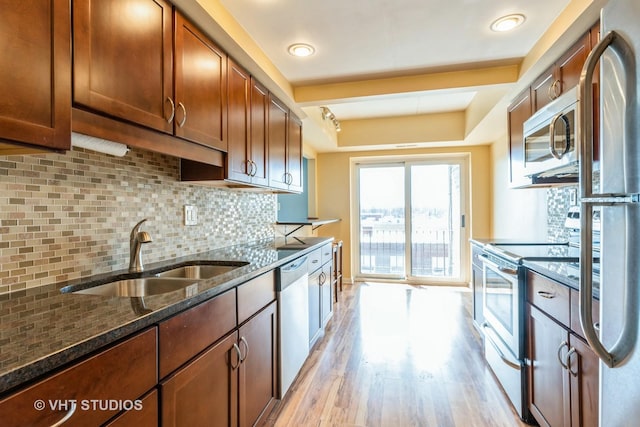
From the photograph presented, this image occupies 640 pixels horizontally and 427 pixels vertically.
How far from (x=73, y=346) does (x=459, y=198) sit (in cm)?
477

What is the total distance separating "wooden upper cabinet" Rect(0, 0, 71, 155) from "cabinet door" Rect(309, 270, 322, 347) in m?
1.83

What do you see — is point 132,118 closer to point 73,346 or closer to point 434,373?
point 73,346

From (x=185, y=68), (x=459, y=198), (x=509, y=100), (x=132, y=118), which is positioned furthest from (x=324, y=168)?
(x=132, y=118)

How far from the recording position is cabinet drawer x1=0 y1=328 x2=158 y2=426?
56 cm

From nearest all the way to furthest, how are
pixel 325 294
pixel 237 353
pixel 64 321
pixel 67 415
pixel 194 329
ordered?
pixel 67 415 → pixel 64 321 → pixel 194 329 → pixel 237 353 → pixel 325 294

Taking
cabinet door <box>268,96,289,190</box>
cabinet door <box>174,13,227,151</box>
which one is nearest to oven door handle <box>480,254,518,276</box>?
cabinet door <box>268,96,289,190</box>

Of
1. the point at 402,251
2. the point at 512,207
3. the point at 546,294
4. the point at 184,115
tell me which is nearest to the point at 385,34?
the point at 184,115

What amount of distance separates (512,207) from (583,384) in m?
2.79

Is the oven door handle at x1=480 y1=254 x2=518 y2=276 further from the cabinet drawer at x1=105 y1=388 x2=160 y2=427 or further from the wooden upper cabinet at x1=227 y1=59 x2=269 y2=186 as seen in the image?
the cabinet drawer at x1=105 y1=388 x2=160 y2=427

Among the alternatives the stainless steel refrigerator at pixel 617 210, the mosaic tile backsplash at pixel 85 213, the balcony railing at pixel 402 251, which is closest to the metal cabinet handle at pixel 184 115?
the mosaic tile backsplash at pixel 85 213

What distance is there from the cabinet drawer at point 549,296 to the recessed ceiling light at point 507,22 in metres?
1.41

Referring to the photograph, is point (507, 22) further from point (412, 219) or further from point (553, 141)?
point (412, 219)

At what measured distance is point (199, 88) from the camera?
1498mm

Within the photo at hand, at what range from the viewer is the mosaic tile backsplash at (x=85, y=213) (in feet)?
3.46
